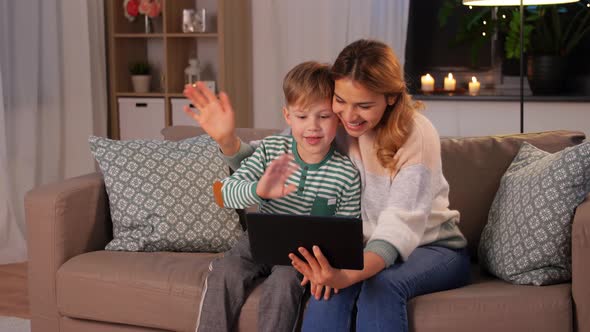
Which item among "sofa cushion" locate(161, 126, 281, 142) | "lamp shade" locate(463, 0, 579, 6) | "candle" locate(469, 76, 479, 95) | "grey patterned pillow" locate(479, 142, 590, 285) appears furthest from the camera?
"candle" locate(469, 76, 479, 95)

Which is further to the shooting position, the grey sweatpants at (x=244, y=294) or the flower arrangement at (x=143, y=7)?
the flower arrangement at (x=143, y=7)

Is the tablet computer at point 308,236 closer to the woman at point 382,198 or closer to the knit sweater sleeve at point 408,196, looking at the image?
the woman at point 382,198

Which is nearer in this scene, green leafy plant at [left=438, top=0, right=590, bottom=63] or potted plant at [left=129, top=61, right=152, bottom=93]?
green leafy plant at [left=438, top=0, right=590, bottom=63]

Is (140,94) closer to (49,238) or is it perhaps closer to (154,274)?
(49,238)

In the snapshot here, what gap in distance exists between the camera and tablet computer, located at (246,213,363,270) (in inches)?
71.0

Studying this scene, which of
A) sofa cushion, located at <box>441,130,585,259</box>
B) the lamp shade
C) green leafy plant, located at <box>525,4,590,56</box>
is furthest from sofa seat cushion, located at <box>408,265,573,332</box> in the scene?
green leafy plant, located at <box>525,4,590,56</box>

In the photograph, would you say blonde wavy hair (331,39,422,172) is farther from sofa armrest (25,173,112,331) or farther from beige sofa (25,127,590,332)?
sofa armrest (25,173,112,331)

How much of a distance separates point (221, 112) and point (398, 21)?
2.36 metres

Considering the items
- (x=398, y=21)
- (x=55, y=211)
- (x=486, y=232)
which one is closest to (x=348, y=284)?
(x=486, y=232)

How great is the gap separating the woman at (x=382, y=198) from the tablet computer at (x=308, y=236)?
0.08 ft

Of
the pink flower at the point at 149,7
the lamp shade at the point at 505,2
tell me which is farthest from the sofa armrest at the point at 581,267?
the pink flower at the point at 149,7

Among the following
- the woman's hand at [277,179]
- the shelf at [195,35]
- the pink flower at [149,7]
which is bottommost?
the woman's hand at [277,179]

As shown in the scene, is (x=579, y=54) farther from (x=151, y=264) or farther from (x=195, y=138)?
(x=151, y=264)

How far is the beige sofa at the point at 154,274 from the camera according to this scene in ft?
6.86
